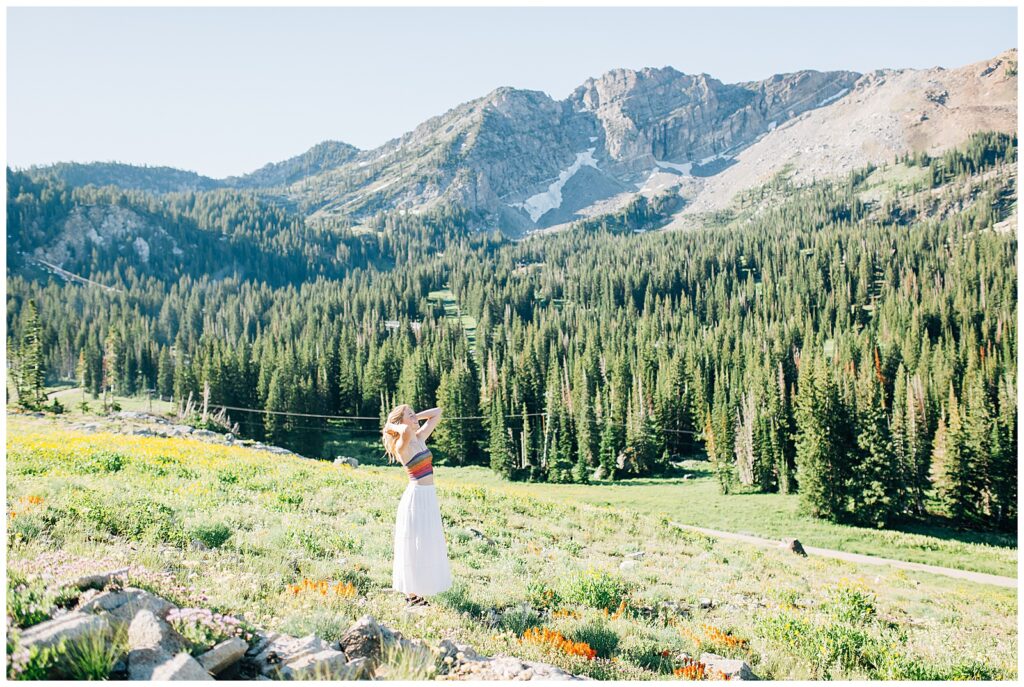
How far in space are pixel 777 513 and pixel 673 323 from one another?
91704 millimetres

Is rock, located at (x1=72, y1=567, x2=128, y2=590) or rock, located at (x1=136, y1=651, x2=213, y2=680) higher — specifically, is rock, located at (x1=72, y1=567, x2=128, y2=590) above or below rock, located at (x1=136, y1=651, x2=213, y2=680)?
above

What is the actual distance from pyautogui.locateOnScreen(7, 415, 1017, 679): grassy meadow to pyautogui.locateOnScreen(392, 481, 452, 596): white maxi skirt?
17.3 inches

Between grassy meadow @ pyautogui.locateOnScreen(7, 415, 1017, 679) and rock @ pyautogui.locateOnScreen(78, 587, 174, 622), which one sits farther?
grassy meadow @ pyautogui.locateOnScreen(7, 415, 1017, 679)

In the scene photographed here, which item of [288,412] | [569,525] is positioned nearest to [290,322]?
[288,412]

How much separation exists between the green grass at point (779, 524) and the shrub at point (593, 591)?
1885cm

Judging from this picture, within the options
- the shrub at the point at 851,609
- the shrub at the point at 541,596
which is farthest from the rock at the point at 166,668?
the shrub at the point at 851,609

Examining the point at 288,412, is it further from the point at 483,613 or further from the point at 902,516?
the point at 483,613

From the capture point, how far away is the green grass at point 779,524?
44.6 meters

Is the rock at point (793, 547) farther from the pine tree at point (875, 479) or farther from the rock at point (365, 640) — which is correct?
the rock at point (365, 640)

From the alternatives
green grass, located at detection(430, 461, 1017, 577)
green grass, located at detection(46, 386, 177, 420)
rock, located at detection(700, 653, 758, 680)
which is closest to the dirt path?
green grass, located at detection(430, 461, 1017, 577)

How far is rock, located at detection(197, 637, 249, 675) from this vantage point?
24.6 feet

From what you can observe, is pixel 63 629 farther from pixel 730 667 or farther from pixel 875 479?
pixel 875 479

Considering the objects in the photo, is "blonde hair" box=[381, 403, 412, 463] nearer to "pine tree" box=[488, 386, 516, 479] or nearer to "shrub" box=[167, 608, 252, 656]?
"shrub" box=[167, 608, 252, 656]

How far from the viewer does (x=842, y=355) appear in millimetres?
100688
